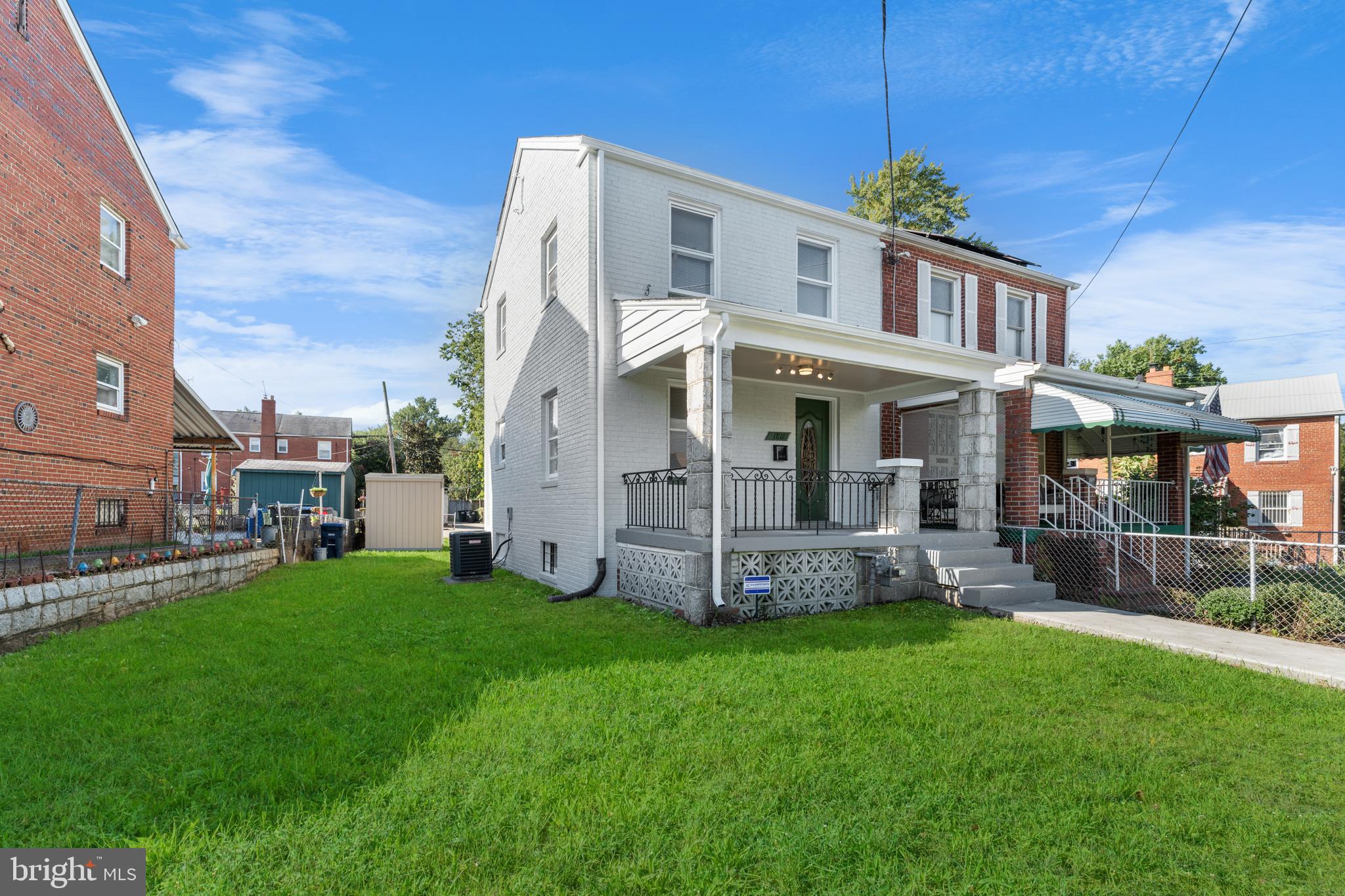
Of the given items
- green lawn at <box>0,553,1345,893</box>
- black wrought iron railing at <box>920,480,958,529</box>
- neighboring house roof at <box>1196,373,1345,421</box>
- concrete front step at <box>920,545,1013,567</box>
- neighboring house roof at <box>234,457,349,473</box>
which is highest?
neighboring house roof at <box>1196,373,1345,421</box>

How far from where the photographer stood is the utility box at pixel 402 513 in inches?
787

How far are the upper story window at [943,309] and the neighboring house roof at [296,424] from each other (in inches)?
1849

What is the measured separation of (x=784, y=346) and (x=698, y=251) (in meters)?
3.12

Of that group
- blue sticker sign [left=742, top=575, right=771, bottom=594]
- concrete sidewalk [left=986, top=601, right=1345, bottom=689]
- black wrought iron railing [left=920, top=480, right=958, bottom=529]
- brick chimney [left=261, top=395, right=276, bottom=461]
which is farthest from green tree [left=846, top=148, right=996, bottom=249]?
brick chimney [left=261, top=395, right=276, bottom=461]

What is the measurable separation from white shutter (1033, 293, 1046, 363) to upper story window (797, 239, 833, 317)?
5.45 m

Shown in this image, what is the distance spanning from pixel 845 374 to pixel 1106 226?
269 inches

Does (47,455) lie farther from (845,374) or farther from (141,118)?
(845,374)

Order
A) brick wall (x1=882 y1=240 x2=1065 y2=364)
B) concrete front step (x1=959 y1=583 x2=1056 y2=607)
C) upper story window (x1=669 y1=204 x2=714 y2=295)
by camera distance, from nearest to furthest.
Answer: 1. concrete front step (x1=959 y1=583 x2=1056 y2=607)
2. upper story window (x1=669 y1=204 x2=714 y2=295)
3. brick wall (x1=882 y1=240 x2=1065 y2=364)

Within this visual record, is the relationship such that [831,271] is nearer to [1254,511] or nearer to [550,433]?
[550,433]

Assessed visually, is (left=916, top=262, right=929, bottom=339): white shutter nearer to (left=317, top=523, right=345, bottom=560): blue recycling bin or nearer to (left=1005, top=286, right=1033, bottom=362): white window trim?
(left=1005, top=286, right=1033, bottom=362): white window trim

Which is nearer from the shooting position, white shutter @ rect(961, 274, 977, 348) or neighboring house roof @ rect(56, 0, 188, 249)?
neighboring house roof @ rect(56, 0, 188, 249)

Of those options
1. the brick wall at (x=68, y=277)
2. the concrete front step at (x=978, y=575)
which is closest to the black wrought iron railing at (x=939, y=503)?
the concrete front step at (x=978, y=575)

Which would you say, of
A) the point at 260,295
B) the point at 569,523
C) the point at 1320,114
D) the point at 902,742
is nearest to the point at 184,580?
the point at 569,523

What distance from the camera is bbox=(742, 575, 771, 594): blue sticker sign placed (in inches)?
293
